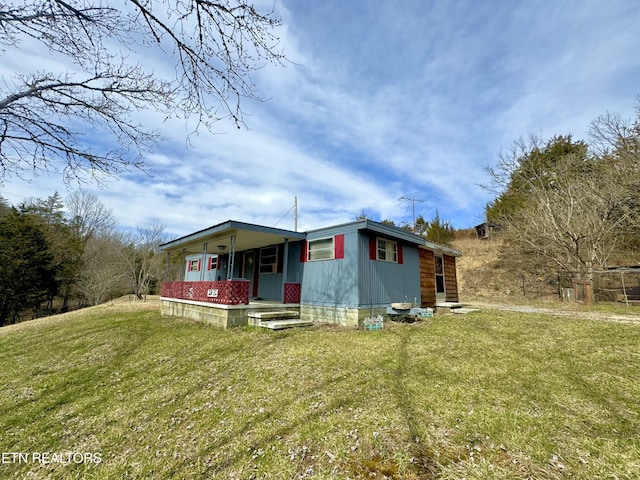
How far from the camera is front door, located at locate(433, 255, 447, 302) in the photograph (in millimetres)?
12945

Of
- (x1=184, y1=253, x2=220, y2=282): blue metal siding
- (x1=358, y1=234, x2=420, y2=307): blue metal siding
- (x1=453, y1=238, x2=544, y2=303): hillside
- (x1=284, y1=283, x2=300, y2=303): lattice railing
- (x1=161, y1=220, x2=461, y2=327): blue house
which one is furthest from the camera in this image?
(x1=453, y1=238, x2=544, y2=303): hillside

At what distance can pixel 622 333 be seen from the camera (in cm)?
644

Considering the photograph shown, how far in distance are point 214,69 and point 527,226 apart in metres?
19.1

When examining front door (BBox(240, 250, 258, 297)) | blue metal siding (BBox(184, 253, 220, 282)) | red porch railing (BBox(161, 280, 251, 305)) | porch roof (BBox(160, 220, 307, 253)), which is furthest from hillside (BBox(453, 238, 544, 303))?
blue metal siding (BBox(184, 253, 220, 282))

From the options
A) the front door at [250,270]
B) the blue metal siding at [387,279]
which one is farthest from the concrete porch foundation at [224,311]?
the blue metal siding at [387,279]

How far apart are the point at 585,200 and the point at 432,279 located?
402 inches

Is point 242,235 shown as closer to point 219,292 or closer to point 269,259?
point 219,292

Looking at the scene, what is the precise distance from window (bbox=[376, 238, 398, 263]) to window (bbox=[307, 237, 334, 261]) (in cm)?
165

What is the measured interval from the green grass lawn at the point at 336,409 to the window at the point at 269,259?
16.8ft

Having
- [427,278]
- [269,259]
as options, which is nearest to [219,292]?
[269,259]

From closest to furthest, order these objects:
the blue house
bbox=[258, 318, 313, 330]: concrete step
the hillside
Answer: bbox=[258, 318, 313, 330]: concrete step < the blue house < the hillside

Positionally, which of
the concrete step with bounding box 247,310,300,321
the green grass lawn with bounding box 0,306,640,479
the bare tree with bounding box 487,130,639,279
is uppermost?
the bare tree with bounding box 487,130,639,279

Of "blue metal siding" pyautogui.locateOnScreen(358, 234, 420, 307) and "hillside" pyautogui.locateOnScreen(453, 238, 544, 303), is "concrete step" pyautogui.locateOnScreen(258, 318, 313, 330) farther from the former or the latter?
"hillside" pyautogui.locateOnScreen(453, 238, 544, 303)

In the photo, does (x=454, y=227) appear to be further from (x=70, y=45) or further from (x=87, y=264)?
(x=87, y=264)
